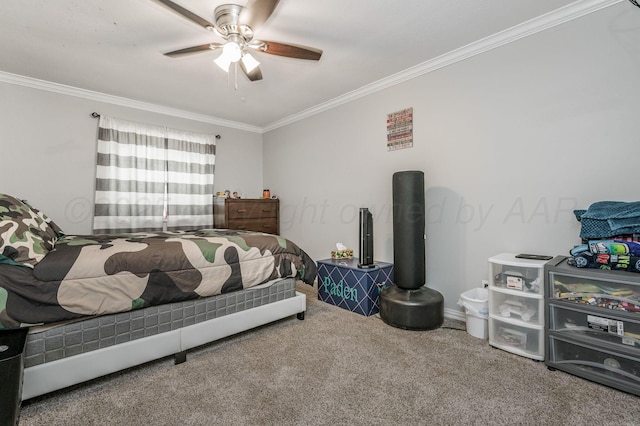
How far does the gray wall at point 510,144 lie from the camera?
1874 mm

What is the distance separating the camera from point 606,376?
157 centimetres

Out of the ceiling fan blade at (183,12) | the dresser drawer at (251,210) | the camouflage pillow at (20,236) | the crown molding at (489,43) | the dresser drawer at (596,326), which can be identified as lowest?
the dresser drawer at (596,326)

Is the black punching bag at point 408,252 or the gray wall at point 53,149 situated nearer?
the black punching bag at point 408,252

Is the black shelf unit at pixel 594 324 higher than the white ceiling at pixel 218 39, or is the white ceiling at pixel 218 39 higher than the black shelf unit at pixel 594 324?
the white ceiling at pixel 218 39

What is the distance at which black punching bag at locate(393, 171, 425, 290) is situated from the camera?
2.43 m

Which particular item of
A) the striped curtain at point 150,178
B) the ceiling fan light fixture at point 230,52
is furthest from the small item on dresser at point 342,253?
the ceiling fan light fixture at point 230,52

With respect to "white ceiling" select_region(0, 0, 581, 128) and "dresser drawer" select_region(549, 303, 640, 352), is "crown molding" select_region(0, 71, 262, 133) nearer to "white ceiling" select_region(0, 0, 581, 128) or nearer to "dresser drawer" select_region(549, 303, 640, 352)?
"white ceiling" select_region(0, 0, 581, 128)

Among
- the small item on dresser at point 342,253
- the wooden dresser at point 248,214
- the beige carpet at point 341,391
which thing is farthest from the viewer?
the wooden dresser at point 248,214

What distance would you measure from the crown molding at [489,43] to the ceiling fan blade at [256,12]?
5.35ft

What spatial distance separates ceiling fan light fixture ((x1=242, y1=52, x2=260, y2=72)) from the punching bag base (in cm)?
206

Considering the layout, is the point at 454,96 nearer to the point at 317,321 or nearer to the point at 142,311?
the point at 317,321

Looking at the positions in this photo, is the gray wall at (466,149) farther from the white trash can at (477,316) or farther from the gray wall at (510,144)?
the white trash can at (477,316)

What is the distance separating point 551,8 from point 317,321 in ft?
9.25

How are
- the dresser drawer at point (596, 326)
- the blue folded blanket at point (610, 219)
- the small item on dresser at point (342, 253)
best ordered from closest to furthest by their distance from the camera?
the dresser drawer at point (596, 326) → the blue folded blanket at point (610, 219) → the small item on dresser at point (342, 253)
